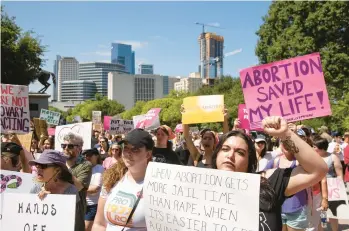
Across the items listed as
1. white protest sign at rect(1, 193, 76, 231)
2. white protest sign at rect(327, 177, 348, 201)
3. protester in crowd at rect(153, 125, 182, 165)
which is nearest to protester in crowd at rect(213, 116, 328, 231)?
white protest sign at rect(1, 193, 76, 231)

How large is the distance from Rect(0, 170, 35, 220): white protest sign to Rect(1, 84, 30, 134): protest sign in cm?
268

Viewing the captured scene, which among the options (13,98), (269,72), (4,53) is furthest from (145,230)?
(4,53)

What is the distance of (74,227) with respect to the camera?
11.5 feet

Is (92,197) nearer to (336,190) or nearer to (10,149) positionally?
(10,149)

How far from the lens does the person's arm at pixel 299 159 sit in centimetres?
259

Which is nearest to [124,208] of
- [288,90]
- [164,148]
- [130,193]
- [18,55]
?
[130,193]

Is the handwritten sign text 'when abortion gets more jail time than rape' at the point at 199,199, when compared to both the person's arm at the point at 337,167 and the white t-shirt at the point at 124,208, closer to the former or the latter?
the white t-shirt at the point at 124,208

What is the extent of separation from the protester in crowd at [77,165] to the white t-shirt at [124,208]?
82 centimetres

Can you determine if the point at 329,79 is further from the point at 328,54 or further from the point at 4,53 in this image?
the point at 4,53

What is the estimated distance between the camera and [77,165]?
4828mm

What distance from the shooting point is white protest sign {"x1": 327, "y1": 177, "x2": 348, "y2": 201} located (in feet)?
23.1

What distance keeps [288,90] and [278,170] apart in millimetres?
1604

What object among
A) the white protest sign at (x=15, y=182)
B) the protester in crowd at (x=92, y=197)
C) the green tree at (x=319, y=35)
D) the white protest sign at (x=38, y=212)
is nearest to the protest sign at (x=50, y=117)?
the protester in crowd at (x=92, y=197)

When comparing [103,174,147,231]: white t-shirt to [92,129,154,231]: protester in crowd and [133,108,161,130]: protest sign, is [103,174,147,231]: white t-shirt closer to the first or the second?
[92,129,154,231]: protester in crowd
